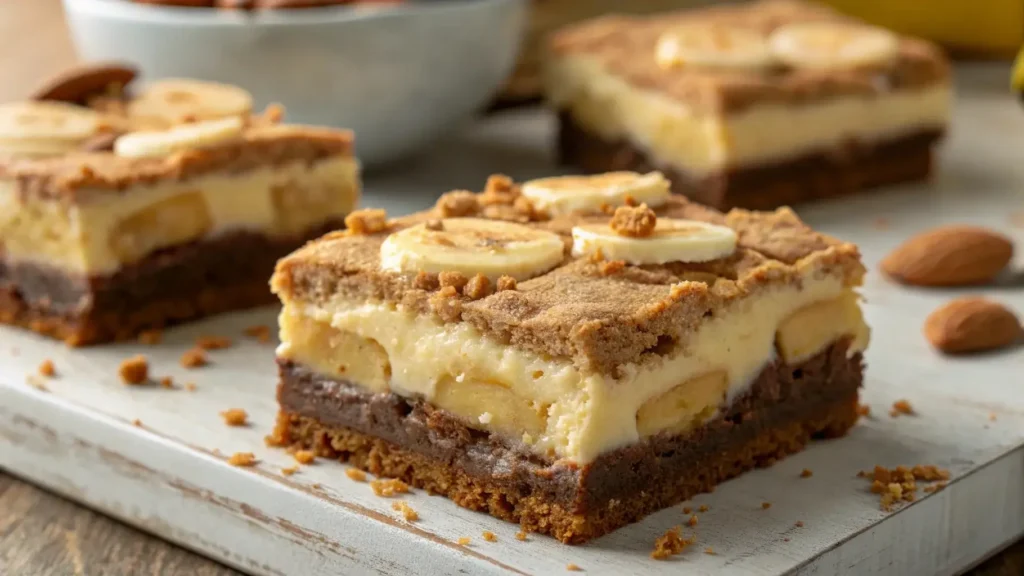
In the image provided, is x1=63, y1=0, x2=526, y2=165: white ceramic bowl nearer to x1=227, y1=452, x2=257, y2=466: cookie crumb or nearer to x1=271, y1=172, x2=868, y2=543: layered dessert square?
x1=271, y1=172, x2=868, y2=543: layered dessert square

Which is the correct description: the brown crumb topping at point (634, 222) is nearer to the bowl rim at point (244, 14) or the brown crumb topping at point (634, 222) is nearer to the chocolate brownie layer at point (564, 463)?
the chocolate brownie layer at point (564, 463)

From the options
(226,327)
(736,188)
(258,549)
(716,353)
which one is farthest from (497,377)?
(736,188)

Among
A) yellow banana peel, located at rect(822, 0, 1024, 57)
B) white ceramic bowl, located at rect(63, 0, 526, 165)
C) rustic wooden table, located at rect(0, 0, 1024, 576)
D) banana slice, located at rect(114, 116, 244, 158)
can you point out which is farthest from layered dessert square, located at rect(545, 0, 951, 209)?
rustic wooden table, located at rect(0, 0, 1024, 576)

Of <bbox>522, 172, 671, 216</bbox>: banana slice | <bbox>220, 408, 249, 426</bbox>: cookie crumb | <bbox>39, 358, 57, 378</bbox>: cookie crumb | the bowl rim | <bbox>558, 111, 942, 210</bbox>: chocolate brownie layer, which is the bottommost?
<bbox>558, 111, 942, 210</bbox>: chocolate brownie layer

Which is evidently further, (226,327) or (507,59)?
(507,59)

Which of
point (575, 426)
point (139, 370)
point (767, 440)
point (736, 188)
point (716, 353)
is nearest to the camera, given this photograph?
point (575, 426)

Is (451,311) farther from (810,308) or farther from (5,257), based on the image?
(5,257)
